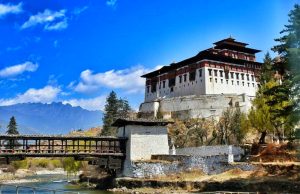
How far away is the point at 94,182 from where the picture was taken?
60000 mm

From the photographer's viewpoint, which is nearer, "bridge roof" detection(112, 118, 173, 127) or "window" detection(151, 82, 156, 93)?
"bridge roof" detection(112, 118, 173, 127)

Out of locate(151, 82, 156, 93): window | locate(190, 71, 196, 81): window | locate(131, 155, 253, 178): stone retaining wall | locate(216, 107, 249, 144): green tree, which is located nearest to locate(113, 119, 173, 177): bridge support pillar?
locate(131, 155, 253, 178): stone retaining wall

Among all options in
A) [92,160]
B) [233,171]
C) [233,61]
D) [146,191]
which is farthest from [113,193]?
[233,61]

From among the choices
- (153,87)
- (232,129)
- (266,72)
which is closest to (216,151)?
(232,129)

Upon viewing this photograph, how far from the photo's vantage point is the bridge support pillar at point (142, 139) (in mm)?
51281

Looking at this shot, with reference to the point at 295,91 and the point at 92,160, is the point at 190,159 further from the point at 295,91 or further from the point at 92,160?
the point at 295,91

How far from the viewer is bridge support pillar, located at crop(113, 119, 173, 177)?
5128 cm

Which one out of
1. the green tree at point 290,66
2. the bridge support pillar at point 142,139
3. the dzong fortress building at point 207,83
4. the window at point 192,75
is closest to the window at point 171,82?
the dzong fortress building at point 207,83

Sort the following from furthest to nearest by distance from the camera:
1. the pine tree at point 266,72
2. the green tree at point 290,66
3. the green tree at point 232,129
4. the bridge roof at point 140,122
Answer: the pine tree at point 266,72, the green tree at point 232,129, the bridge roof at point 140,122, the green tree at point 290,66

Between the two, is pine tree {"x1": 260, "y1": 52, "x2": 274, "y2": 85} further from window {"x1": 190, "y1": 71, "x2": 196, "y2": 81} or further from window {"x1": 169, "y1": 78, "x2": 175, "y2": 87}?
window {"x1": 169, "y1": 78, "x2": 175, "y2": 87}

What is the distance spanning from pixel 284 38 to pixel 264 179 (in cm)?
1191

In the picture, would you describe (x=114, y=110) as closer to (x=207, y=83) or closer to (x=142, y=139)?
(x=207, y=83)

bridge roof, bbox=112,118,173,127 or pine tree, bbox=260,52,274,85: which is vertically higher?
pine tree, bbox=260,52,274,85

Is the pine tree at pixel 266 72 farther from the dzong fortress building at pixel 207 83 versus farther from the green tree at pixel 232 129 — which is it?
the green tree at pixel 232 129
